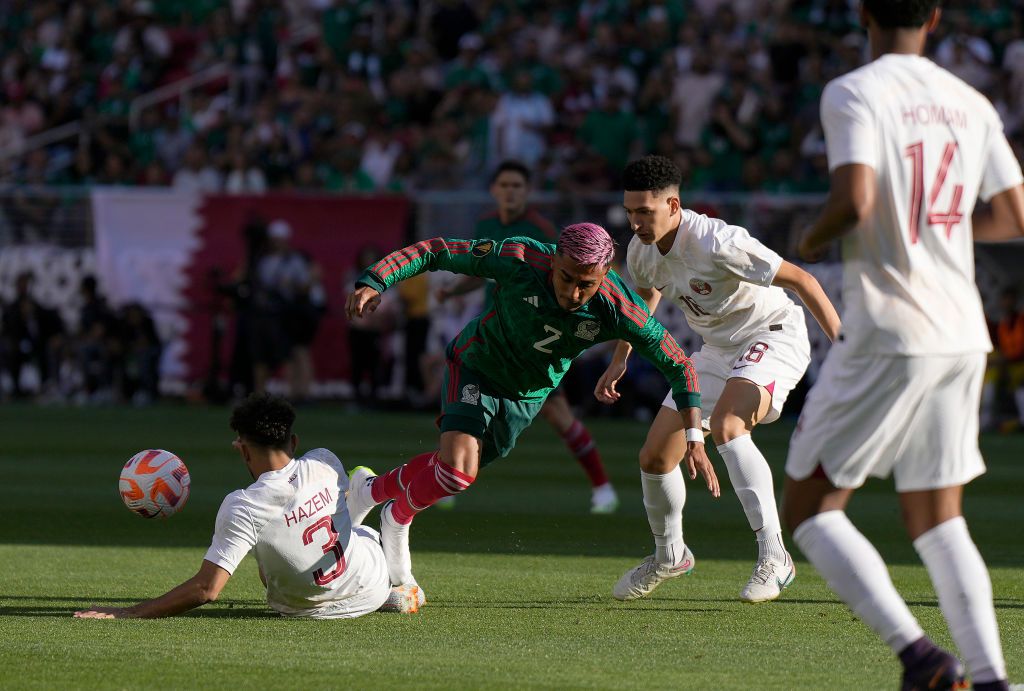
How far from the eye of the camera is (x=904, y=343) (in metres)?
4.89

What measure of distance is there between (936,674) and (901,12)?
78.9 inches

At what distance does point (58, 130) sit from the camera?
27.5m

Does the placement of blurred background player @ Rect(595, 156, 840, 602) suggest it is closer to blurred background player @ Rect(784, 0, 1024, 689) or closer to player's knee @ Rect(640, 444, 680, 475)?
player's knee @ Rect(640, 444, 680, 475)

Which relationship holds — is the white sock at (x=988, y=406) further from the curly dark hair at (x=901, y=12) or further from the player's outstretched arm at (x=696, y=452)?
the curly dark hair at (x=901, y=12)

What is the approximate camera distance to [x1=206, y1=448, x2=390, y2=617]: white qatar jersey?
6887mm

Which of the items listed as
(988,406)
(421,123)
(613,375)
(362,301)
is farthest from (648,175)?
(421,123)

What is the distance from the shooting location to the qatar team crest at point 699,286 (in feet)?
27.2

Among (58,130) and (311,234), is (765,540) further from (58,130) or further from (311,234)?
(58,130)

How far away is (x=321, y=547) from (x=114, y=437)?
1156cm

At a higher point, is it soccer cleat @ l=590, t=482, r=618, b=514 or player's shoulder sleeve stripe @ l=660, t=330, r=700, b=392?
player's shoulder sleeve stripe @ l=660, t=330, r=700, b=392

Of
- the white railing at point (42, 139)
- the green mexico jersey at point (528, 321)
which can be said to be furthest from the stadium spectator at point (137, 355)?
the green mexico jersey at point (528, 321)

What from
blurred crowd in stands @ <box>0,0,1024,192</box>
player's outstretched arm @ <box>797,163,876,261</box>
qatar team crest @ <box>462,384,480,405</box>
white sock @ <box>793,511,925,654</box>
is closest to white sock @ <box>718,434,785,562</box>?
qatar team crest @ <box>462,384,480,405</box>

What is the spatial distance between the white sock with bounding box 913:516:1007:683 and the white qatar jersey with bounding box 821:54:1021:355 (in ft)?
1.93

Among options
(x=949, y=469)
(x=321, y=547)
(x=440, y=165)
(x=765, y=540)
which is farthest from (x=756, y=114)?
(x=949, y=469)
